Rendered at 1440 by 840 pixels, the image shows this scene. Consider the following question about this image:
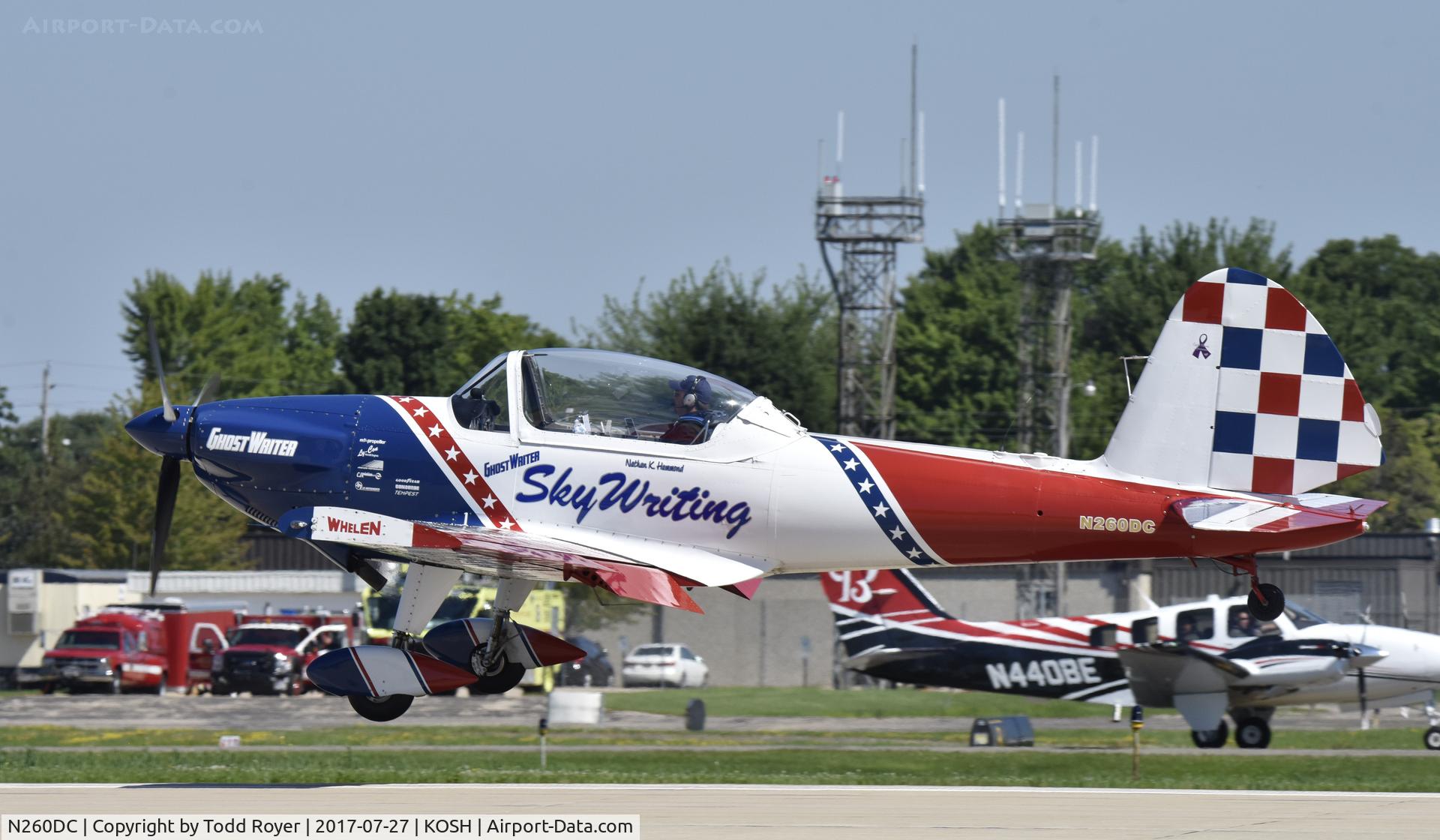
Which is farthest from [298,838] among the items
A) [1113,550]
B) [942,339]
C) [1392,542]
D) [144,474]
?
[942,339]

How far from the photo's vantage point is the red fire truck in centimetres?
3569

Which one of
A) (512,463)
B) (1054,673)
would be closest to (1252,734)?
(1054,673)

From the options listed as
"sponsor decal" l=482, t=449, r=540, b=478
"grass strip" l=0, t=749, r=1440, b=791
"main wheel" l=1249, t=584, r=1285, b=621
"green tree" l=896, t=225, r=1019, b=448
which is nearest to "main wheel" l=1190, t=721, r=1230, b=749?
"grass strip" l=0, t=749, r=1440, b=791

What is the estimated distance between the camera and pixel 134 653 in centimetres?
3603

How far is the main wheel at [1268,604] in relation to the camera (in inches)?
501

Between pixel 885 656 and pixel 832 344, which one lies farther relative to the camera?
pixel 832 344

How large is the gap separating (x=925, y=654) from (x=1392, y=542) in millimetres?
20883

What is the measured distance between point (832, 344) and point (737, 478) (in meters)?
58.1

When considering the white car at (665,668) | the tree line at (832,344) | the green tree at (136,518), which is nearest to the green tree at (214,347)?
the tree line at (832,344)

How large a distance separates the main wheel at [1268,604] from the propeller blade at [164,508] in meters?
8.94

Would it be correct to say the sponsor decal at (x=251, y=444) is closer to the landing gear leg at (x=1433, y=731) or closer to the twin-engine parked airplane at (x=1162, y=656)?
the twin-engine parked airplane at (x=1162, y=656)

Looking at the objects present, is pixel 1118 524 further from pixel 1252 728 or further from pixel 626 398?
pixel 1252 728

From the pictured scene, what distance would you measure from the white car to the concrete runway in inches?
1070

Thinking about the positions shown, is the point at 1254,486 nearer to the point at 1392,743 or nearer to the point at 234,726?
the point at 1392,743
